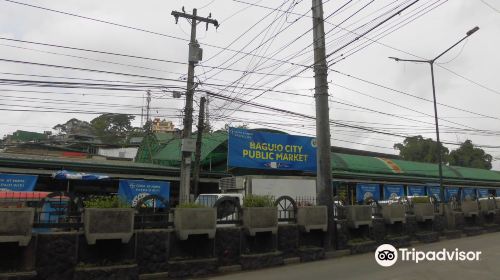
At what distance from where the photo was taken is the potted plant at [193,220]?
10617 millimetres

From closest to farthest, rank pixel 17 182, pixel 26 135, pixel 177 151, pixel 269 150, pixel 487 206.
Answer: pixel 17 182 → pixel 487 206 → pixel 269 150 → pixel 177 151 → pixel 26 135

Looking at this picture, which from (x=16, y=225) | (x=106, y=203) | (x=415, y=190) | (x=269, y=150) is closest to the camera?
(x=16, y=225)

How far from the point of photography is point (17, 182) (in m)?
17.6

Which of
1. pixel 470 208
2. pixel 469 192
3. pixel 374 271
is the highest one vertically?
pixel 469 192

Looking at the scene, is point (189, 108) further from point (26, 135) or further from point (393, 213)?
point (26, 135)

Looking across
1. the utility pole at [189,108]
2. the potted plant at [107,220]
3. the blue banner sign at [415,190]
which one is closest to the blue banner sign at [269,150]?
the utility pole at [189,108]

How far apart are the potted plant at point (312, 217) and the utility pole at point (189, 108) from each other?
590 cm

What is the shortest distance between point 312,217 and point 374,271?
2819 mm

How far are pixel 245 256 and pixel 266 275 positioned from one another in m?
0.91

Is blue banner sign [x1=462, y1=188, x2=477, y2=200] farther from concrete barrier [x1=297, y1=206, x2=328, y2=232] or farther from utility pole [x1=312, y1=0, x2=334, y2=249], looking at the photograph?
concrete barrier [x1=297, y1=206, x2=328, y2=232]

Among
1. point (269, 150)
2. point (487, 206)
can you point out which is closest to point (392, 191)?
point (487, 206)

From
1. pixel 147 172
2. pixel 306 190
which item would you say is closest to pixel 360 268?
pixel 306 190

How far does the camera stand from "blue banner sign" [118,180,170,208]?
19.9m

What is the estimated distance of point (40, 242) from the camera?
29.7 feet
